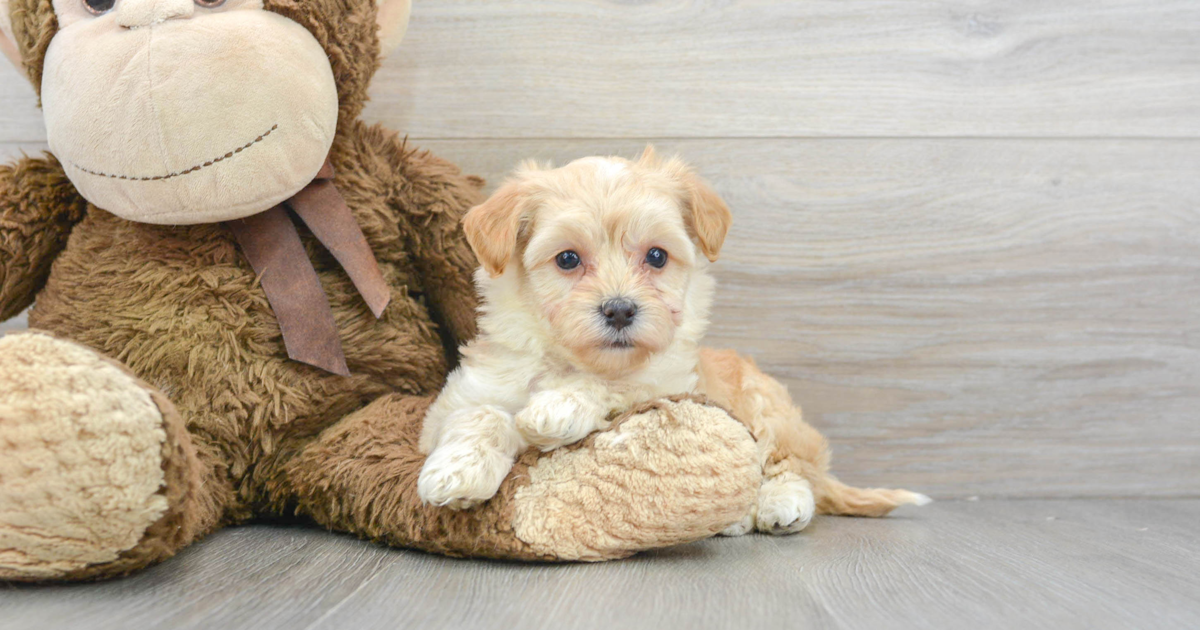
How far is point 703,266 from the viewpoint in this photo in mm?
1675

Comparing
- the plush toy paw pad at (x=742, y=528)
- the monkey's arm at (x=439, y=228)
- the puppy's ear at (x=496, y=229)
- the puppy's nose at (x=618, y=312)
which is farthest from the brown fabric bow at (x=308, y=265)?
the plush toy paw pad at (x=742, y=528)

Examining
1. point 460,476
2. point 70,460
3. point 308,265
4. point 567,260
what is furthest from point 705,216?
point 70,460

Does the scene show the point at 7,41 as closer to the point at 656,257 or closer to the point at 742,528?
the point at 656,257

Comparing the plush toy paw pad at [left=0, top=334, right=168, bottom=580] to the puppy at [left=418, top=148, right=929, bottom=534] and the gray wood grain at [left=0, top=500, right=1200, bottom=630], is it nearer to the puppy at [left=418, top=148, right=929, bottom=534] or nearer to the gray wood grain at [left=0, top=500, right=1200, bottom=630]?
the gray wood grain at [left=0, top=500, right=1200, bottom=630]

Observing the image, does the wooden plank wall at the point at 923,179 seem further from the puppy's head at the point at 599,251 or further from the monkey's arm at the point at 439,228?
the puppy's head at the point at 599,251

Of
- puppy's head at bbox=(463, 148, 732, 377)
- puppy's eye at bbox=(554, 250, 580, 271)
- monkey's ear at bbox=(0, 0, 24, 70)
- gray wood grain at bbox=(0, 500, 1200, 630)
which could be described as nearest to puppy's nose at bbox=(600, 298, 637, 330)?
puppy's head at bbox=(463, 148, 732, 377)

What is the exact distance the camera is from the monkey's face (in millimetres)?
1371

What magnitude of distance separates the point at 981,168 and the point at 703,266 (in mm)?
825

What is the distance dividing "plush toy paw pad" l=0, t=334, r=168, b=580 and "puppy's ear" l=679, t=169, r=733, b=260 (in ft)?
2.93

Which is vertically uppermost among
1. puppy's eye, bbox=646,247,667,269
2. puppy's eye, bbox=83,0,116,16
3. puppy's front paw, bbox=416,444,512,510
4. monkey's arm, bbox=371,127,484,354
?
puppy's eye, bbox=83,0,116,16

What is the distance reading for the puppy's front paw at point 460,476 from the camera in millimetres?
1252

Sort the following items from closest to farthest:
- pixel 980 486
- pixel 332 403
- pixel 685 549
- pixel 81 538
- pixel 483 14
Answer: pixel 81 538 < pixel 685 549 < pixel 332 403 < pixel 483 14 < pixel 980 486

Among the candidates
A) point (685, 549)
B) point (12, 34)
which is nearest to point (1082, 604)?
point (685, 549)

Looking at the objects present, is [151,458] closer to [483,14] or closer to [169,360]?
[169,360]
